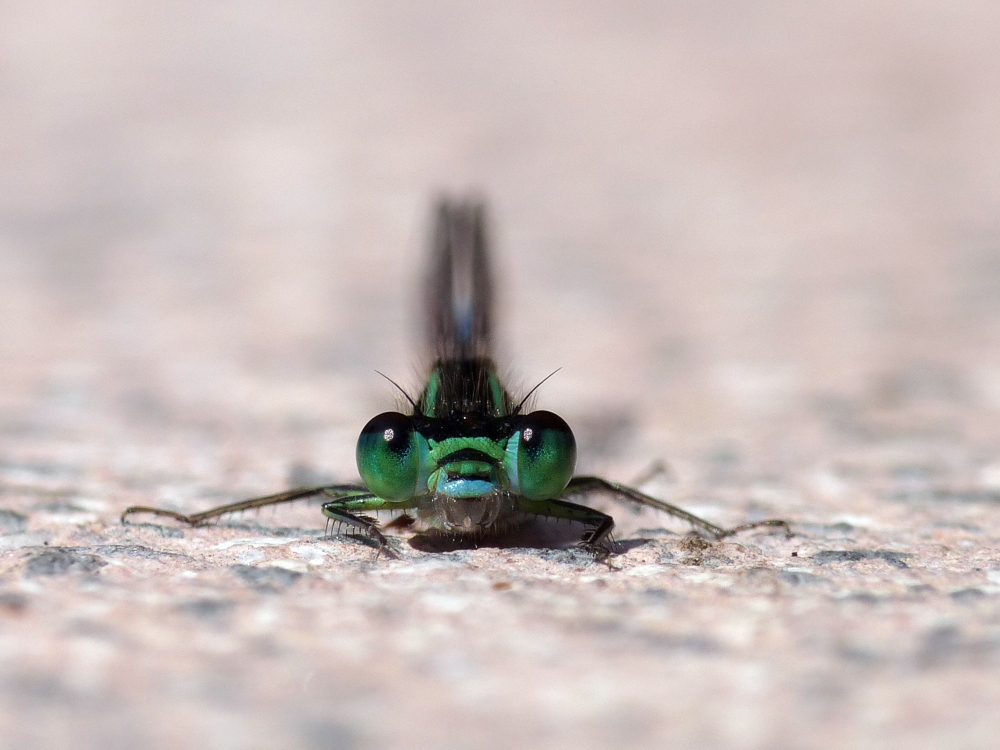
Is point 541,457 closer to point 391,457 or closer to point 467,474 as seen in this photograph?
point 467,474

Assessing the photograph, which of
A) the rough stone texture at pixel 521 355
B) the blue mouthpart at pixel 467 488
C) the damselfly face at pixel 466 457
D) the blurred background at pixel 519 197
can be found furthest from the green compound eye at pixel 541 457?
the blurred background at pixel 519 197

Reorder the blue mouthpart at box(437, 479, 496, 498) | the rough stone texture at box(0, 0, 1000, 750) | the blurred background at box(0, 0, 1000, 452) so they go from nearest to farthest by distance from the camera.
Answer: the rough stone texture at box(0, 0, 1000, 750) → the blue mouthpart at box(437, 479, 496, 498) → the blurred background at box(0, 0, 1000, 452)

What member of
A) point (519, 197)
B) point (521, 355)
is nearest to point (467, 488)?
point (521, 355)

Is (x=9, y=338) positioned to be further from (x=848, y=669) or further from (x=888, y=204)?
(x=888, y=204)

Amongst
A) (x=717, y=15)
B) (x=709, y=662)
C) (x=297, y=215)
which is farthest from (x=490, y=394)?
(x=717, y=15)

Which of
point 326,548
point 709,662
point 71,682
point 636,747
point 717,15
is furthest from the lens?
point 717,15

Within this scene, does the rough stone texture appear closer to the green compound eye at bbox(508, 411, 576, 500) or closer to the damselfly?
the damselfly

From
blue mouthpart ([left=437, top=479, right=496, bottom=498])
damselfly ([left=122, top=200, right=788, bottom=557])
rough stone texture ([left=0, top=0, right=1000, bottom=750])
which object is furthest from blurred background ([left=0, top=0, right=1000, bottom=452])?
blue mouthpart ([left=437, top=479, right=496, bottom=498])
